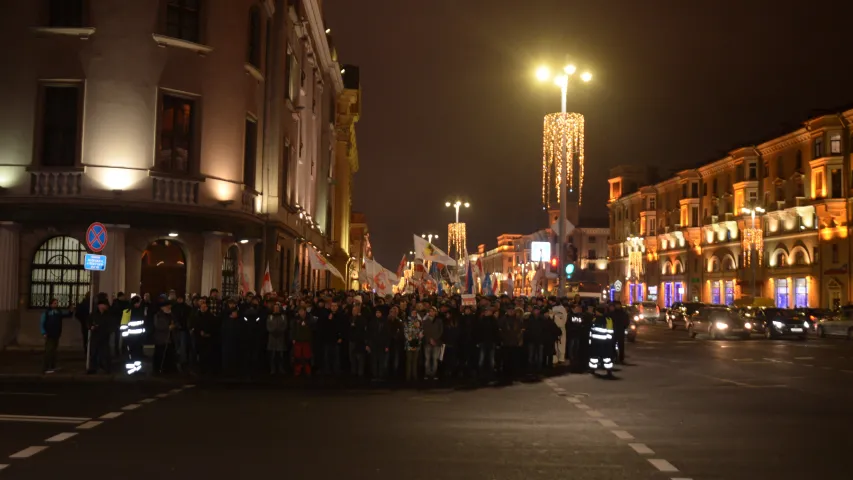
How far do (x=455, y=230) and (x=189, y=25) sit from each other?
46362 millimetres

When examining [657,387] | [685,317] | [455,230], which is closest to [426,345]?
[657,387]

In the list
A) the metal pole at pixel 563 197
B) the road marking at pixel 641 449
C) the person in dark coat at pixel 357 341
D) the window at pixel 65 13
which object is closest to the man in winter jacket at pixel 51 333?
the person in dark coat at pixel 357 341

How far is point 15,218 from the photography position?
86.0 feet

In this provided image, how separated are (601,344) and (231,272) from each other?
12.9 meters

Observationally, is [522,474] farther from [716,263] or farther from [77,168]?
[716,263]

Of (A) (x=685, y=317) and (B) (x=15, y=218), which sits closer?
(B) (x=15, y=218)

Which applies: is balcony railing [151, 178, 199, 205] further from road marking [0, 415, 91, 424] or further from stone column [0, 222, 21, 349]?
road marking [0, 415, 91, 424]

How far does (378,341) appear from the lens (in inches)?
840

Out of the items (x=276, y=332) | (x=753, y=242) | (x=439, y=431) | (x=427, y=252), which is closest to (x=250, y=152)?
(x=427, y=252)

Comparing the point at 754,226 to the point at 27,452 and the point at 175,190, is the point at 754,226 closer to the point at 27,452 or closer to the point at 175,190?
the point at 175,190

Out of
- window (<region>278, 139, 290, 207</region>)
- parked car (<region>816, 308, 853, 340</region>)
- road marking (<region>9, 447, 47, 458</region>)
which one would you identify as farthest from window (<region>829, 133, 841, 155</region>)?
road marking (<region>9, 447, 47, 458</region>)

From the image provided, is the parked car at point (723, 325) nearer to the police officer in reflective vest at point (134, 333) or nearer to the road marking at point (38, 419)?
the police officer in reflective vest at point (134, 333)

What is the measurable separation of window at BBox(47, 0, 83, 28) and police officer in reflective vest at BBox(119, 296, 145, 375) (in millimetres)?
10290

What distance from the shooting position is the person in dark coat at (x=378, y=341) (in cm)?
2127
